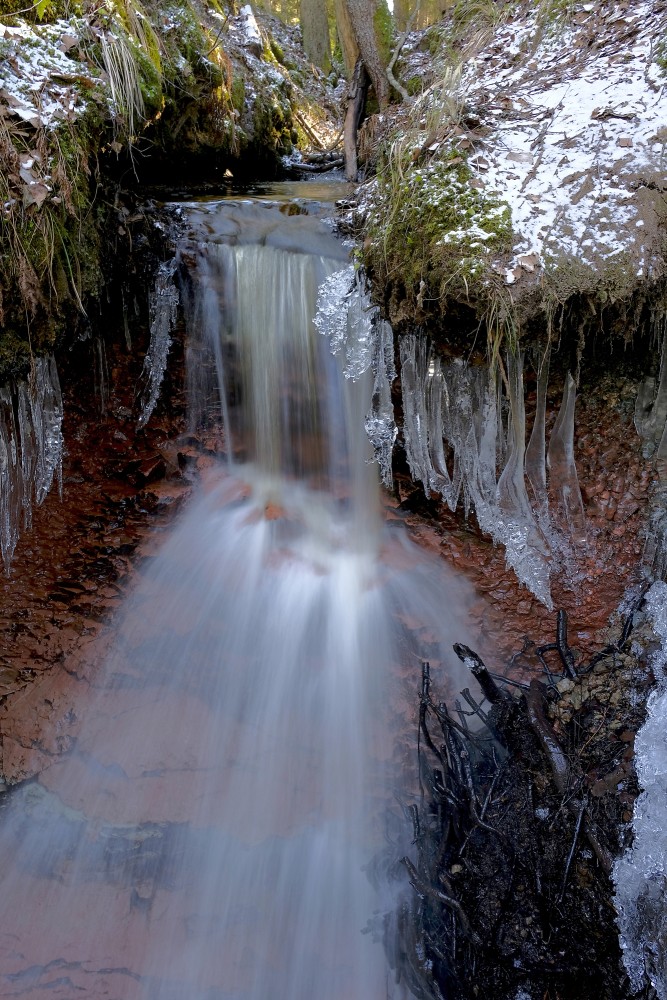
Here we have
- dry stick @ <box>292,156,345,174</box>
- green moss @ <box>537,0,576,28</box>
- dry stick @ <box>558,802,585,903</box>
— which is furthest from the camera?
dry stick @ <box>292,156,345,174</box>

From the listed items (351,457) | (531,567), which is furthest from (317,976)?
(351,457)

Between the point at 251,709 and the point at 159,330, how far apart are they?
7.76 ft

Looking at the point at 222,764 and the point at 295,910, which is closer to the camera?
the point at 295,910

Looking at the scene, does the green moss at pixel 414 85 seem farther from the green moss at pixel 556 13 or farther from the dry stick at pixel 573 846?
the dry stick at pixel 573 846

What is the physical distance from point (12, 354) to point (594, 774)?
136 inches

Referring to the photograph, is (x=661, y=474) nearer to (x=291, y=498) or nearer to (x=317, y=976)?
(x=291, y=498)

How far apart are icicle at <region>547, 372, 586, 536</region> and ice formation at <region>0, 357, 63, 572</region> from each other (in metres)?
2.80

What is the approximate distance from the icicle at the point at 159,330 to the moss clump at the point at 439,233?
1238mm

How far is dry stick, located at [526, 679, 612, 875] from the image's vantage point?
2.66 metres

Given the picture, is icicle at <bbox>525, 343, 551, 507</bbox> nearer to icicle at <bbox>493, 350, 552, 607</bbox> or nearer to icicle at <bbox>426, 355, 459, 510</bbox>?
icicle at <bbox>493, 350, 552, 607</bbox>

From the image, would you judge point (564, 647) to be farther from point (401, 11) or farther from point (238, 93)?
point (401, 11)

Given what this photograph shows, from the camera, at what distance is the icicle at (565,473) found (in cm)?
351

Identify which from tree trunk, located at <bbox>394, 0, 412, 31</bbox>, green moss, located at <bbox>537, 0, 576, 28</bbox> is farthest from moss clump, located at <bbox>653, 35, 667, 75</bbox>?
tree trunk, located at <bbox>394, 0, 412, 31</bbox>

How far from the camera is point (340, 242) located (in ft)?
13.3
